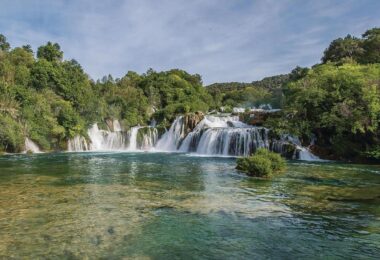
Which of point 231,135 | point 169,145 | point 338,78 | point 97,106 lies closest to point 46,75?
point 97,106

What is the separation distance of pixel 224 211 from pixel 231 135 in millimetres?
22110

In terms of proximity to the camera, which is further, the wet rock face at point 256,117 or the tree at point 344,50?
the tree at point 344,50

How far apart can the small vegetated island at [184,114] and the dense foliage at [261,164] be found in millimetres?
92

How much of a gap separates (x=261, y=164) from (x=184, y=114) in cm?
2915

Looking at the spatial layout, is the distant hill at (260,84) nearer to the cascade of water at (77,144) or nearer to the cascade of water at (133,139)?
the cascade of water at (133,139)

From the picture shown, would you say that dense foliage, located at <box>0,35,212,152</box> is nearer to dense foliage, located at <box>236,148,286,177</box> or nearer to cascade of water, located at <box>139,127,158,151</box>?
cascade of water, located at <box>139,127,158,151</box>

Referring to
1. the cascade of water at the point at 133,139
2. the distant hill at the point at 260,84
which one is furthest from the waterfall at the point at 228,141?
the distant hill at the point at 260,84

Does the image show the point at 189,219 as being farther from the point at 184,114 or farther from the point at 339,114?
the point at 184,114

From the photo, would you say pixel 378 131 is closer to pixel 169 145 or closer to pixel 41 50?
pixel 169 145

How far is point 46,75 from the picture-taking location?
46062mm

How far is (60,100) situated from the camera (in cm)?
4284

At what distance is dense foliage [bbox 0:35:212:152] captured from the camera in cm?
3566

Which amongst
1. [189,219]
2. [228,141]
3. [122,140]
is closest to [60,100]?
[122,140]

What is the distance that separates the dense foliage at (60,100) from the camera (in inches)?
1404
